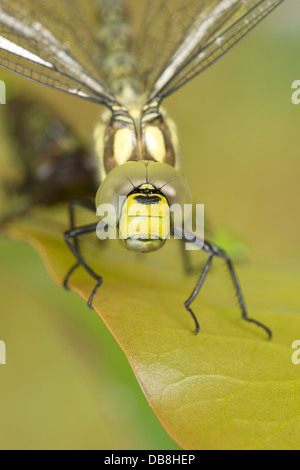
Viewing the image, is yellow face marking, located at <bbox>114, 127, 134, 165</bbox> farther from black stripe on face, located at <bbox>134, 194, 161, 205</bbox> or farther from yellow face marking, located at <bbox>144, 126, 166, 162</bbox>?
black stripe on face, located at <bbox>134, 194, 161, 205</bbox>

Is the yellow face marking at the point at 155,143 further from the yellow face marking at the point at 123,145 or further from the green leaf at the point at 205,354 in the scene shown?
the green leaf at the point at 205,354

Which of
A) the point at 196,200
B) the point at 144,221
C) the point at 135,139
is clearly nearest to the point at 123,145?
the point at 135,139

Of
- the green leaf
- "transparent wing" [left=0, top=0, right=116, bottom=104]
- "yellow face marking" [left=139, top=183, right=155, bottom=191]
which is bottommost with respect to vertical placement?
the green leaf

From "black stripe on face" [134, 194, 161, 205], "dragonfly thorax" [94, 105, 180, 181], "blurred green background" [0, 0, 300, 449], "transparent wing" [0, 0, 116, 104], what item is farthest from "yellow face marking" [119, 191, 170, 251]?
"transparent wing" [0, 0, 116, 104]

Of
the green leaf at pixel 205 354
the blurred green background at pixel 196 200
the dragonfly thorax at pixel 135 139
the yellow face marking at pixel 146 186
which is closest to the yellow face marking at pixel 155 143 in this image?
the dragonfly thorax at pixel 135 139
